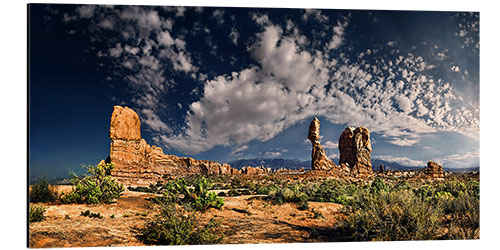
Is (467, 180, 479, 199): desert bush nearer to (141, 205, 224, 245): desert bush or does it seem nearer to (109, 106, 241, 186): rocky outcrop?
(141, 205, 224, 245): desert bush

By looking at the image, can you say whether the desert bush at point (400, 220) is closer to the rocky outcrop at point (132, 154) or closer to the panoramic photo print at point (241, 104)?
the panoramic photo print at point (241, 104)

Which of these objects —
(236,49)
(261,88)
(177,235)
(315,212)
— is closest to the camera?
(177,235)

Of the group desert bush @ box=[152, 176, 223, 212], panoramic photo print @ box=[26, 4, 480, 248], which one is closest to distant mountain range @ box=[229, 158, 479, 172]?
panoramic photo print @ box=[26, 4, 480, 248]

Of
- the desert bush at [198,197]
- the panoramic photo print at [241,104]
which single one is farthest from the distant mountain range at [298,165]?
the desert bush at [198,197]

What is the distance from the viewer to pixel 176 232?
551 cm

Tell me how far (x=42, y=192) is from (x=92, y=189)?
1166 mm

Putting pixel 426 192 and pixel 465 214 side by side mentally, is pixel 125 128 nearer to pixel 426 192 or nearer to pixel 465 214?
pixel 426 192

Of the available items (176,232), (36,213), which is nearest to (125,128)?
(36,213)

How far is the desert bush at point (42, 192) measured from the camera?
6600mm

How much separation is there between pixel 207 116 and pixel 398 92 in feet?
22.4

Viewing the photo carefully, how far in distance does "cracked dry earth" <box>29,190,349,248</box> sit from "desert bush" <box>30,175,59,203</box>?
0.41 m

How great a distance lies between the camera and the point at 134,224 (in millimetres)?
6559
